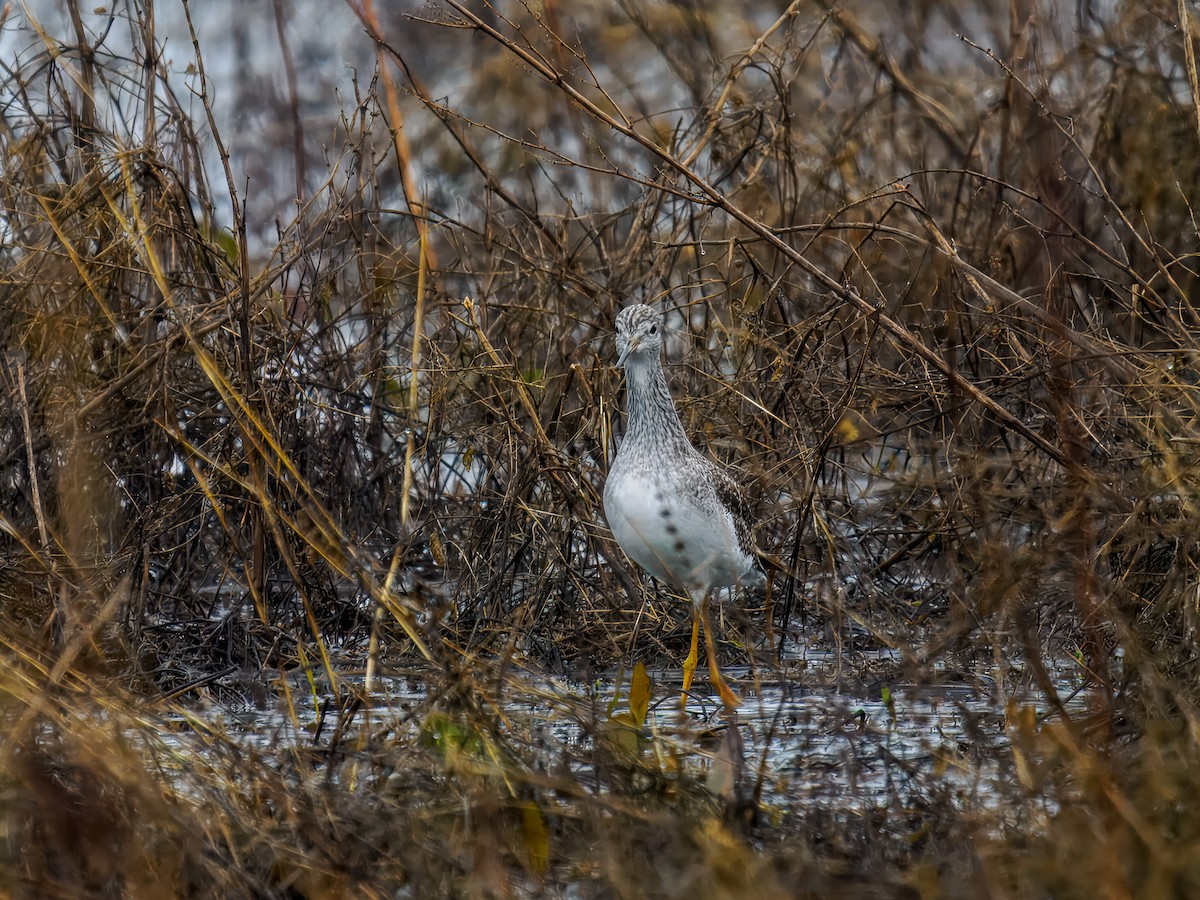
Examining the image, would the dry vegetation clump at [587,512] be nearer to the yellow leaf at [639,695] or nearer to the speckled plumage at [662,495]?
the yellow leaf at [639,695]

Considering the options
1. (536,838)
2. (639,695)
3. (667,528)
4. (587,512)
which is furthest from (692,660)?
(536,838)

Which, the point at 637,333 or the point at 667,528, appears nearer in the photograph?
the point at 667,528

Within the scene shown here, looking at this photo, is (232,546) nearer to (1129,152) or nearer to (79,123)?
(79,123)

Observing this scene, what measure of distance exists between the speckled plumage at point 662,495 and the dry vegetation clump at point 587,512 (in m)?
0.32

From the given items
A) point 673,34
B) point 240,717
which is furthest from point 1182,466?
point 673,34

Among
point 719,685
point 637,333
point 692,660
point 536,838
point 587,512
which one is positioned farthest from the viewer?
point 587,512

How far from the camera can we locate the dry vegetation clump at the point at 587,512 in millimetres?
3213

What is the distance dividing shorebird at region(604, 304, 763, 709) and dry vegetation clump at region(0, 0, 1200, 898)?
287 millimetres

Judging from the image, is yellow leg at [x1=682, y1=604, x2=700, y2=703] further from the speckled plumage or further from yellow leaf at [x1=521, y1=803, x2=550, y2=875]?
yellow leaf at [x1=521, y1=803, x2=550, y2=875]

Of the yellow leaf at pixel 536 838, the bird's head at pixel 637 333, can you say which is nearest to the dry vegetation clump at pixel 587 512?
the yellow leaf at pixel 536 838

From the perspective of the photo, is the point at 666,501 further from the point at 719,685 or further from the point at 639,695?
the point at 639,695

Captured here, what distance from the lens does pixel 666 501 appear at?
5172 mm

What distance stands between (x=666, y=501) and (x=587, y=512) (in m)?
0.81

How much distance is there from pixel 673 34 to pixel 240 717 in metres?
6.37
